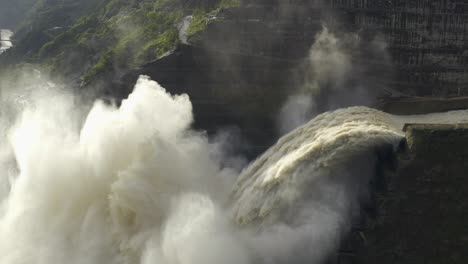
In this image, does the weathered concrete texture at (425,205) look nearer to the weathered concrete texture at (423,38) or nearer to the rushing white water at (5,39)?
the weathered concrete texture at (423,38)

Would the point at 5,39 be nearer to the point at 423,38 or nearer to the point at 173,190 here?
the point at 173,190

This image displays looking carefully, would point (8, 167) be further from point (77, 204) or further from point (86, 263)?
point (86, 263)

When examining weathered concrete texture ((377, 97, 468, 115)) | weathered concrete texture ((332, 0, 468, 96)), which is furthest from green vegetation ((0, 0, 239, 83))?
weathered concrete texture ((377, 97, 468, 115))

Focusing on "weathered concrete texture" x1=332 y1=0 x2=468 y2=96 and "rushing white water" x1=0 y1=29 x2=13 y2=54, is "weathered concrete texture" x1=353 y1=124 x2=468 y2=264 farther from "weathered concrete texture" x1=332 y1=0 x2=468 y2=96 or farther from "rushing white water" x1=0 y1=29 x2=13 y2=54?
"rushing white water" x1=0 y1=29 x2=13 y2=54

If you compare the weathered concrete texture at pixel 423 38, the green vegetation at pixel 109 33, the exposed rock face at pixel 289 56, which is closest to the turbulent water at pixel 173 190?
the exposed rock face at pixel 289 56

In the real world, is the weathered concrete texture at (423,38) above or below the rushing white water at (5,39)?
above

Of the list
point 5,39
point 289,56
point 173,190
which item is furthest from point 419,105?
point 5,39
